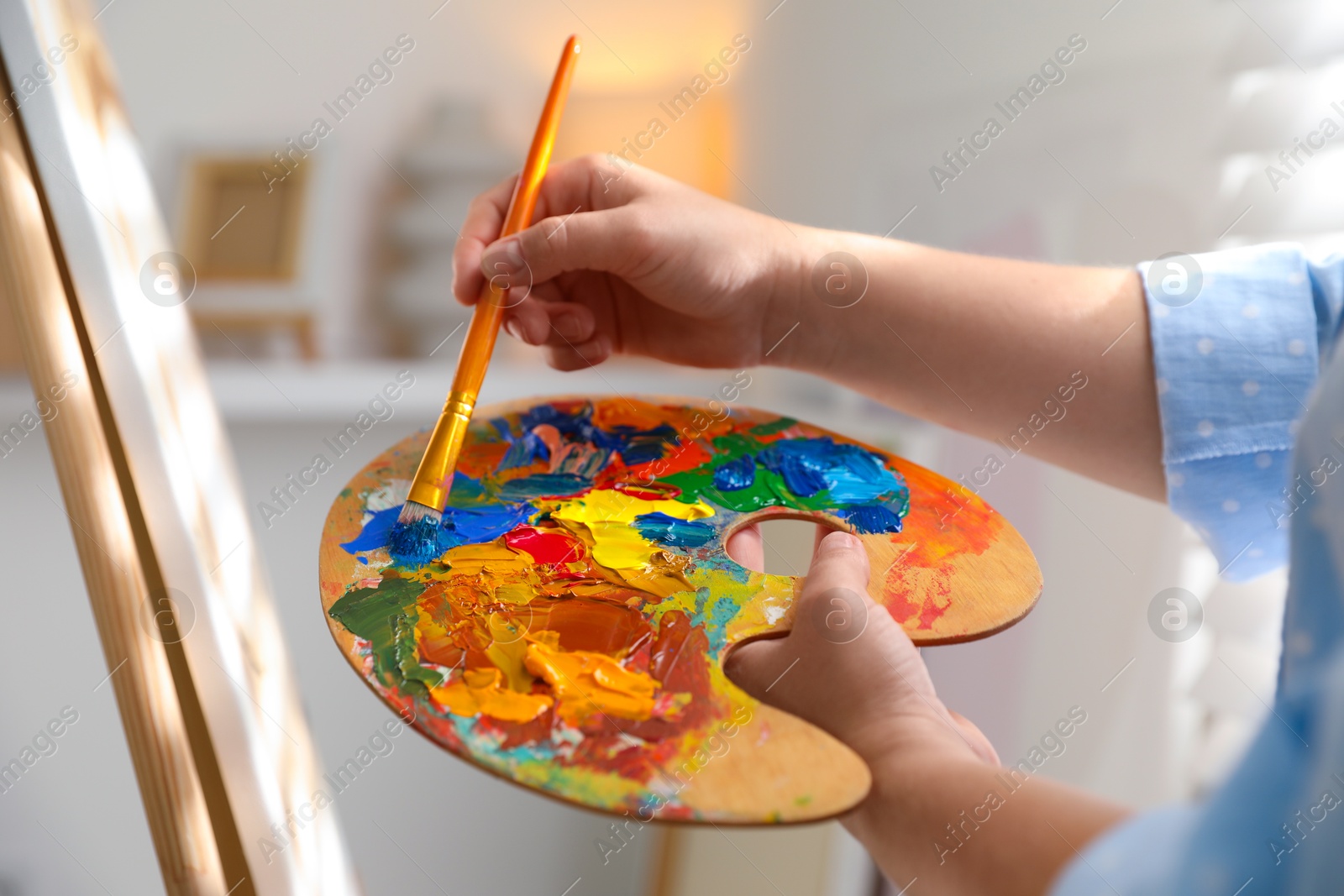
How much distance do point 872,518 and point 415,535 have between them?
222mm

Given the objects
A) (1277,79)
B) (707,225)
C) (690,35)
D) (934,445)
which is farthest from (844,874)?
(690,35)

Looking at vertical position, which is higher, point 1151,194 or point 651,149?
point 651,149

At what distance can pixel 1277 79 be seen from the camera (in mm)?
810

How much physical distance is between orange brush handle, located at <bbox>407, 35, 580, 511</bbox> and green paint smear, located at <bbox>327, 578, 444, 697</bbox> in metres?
0.06

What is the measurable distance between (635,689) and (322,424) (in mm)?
779

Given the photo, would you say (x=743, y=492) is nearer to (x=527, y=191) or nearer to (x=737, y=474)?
(x=737, y=474)

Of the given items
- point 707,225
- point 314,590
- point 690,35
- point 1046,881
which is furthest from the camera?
point 690,35

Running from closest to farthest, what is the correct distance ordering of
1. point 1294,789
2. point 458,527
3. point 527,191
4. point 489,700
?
point 1294,789 → point 489,700 → point 458,527 → point 527,191

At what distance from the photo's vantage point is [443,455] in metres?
0.44

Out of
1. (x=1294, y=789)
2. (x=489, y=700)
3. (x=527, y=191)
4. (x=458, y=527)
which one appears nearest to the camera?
(x=1294, y=789)

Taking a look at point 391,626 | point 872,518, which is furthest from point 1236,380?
point 391,626

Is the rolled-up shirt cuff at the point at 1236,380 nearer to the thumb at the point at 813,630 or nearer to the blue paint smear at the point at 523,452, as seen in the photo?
the thumb at the point at 813,630

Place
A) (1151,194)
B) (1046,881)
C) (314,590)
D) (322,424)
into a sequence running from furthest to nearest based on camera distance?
(322,424) → (1151,194) → (314,590) → (1046,881)

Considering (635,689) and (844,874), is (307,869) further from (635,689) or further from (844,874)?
(844,874)
